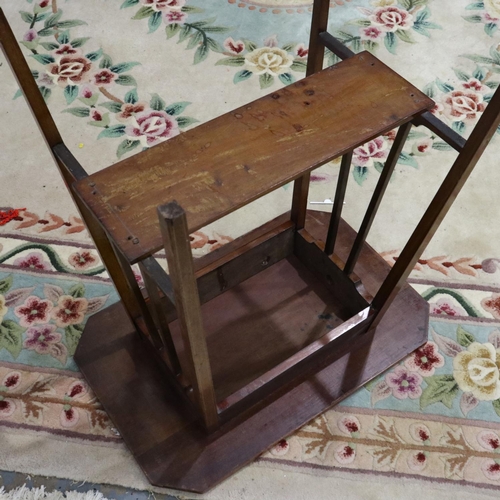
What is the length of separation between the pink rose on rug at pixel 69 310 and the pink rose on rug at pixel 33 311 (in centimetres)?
2

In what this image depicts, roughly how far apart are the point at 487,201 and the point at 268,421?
687 millimetres

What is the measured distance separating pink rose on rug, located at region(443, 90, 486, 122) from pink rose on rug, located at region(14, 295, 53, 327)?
3.29 ft

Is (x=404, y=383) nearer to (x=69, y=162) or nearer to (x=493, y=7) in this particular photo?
(x=69, y=162)

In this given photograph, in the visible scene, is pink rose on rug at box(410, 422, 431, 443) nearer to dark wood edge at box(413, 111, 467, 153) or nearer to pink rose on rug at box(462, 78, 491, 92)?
dark wood edge at box(413, 111, 467, 153)

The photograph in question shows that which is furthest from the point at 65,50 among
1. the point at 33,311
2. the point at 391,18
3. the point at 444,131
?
the point at 444,131

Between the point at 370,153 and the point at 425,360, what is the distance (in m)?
0.49

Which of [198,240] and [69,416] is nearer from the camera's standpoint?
[69,416]

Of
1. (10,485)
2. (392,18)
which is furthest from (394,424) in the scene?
(392,18)

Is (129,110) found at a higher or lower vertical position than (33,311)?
higher

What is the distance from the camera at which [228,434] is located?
849 mm

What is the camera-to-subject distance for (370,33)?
144 centimetres

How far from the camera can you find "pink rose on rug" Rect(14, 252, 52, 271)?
1071mm

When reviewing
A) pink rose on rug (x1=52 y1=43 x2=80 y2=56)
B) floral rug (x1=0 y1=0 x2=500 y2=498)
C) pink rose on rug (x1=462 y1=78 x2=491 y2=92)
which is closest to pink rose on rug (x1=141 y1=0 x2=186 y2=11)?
floral rug (x1=0 y1=0 x2=500 y2=498)

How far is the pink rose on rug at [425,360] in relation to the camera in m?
0.95
